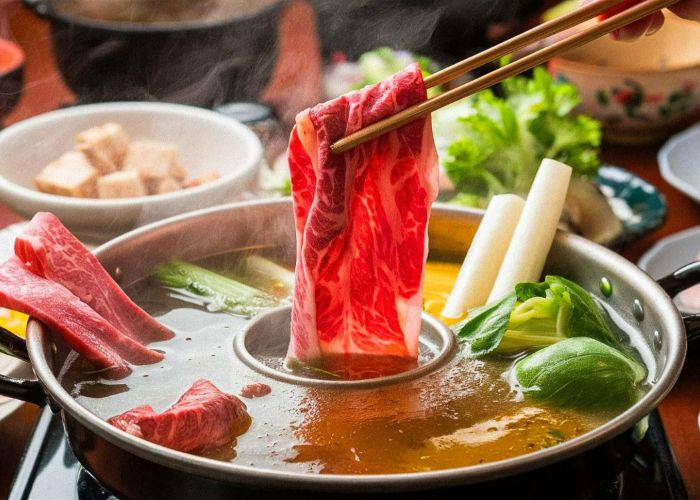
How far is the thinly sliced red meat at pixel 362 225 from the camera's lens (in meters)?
1.58

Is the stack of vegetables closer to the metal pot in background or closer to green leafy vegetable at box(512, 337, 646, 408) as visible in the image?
green leafy vegetable at box(512, 337, 646, 408)

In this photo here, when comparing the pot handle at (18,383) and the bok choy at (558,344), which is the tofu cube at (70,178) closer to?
the pot handle at (18,383)

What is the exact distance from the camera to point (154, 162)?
2.71m

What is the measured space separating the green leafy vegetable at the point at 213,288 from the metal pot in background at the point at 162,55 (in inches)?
56.5

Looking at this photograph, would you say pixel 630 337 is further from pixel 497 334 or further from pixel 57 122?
pixel 57 122

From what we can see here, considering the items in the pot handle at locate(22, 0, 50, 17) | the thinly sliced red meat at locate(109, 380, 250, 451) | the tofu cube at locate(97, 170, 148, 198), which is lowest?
the tofu cube at locate(97, 170, 148, 198)

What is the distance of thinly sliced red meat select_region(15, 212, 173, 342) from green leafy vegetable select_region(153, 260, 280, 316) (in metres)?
0.18

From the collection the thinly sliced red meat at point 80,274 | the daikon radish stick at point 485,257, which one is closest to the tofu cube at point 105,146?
the thinly sliced red meat at point 80,274

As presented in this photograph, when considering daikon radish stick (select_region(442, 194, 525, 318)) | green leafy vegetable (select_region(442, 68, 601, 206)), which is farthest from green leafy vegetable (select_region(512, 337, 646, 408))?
green leafy vegetable (select_region(442, 68, 601, 206))

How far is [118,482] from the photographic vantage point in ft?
4.39

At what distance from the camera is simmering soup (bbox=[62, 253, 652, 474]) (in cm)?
142

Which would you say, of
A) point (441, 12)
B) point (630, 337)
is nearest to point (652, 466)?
point (630, 337)

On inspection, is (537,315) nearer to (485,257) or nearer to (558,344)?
(558,344)

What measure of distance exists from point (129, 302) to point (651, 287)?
1.03 meters
